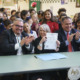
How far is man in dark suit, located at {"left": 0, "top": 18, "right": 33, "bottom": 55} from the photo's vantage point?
8.33 ft

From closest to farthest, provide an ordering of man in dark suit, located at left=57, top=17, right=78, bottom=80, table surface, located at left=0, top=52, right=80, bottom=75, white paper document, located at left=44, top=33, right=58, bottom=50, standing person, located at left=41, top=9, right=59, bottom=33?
table surface, located at left=0, top=52, right=80, bottom=75 → white paper document, located at left=44, top=33, right=58, bottom=50 → man in dark suit, located at left=57, top=17, right=78, bottom=80 → standing person, located at left=41, top=9, right=59, bottom=33

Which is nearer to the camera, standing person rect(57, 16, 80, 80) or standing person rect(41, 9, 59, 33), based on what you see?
standing person rect(57, 16, 80, 80)

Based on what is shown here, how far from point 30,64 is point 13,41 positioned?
67cm

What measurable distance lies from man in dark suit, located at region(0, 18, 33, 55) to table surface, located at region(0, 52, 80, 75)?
0.22 metres

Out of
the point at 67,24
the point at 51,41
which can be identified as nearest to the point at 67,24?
the point at 67,24

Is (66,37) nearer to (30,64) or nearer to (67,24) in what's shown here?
(67,24)

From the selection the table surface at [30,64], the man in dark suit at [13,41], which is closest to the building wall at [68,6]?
the man in dark suit at [13,41]

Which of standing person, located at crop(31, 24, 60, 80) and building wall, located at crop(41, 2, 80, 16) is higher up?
building wall, located at crop(41, 2, 80, 16)

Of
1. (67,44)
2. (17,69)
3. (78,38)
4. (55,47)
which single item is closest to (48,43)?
(55,47)

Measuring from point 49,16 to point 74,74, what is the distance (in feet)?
7.58

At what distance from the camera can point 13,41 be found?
8.59 ft

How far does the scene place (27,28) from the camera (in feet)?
10.8

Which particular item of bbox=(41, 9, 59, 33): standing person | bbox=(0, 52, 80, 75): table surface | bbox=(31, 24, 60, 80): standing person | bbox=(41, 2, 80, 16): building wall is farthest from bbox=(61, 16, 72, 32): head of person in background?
bbox=(41, 2, 80, 16): building wall

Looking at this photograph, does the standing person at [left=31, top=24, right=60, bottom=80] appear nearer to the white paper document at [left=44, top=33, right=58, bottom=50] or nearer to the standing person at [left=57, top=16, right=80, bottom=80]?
the white paper document at [left=44, top=33, right=58, bottom=50]
